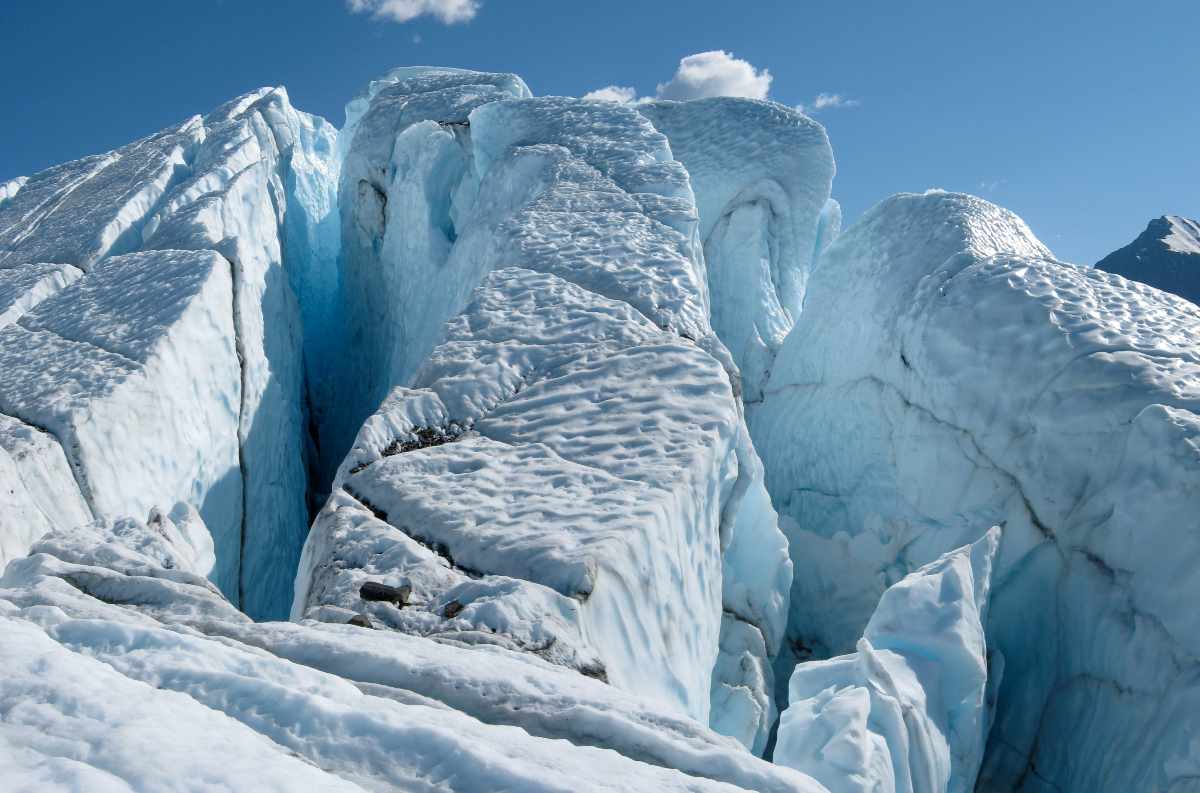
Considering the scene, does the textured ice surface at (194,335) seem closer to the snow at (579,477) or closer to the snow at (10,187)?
the snow at (10,187)

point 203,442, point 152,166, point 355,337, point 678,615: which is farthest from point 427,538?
point 152,166

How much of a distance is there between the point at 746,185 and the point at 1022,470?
443 centimetres

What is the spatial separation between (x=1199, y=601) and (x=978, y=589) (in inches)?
29.1

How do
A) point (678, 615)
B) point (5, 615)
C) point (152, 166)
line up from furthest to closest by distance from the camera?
point (152, 166) < point (678, 615) < point (5, 615)

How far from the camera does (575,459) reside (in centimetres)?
297

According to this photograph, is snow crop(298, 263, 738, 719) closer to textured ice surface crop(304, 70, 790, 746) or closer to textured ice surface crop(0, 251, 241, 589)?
textured ice surface crop(304, 70, 790, 746)

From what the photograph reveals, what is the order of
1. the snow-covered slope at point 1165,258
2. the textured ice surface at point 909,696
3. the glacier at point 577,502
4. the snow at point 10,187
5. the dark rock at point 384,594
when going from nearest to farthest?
1. the glacier at point 577,502
2. the dark rock at point 384,594
3. the textured ice surface at point 909,696
4. the snow at point 10,187
5. the snow-covered slope at point 1165,258

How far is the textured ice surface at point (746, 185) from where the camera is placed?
293 inches

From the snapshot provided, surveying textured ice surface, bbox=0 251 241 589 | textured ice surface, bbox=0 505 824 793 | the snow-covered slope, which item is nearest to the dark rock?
textured ice surface, bbox=0 505 824 793

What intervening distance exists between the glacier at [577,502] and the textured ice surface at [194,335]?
30 millimetres

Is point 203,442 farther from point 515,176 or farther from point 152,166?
point 152,166

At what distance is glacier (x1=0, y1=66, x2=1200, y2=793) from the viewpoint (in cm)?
149

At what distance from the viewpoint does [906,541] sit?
4.46 metres

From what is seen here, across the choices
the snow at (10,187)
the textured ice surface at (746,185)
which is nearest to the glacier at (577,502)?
the textured ice surface at (746,185)
